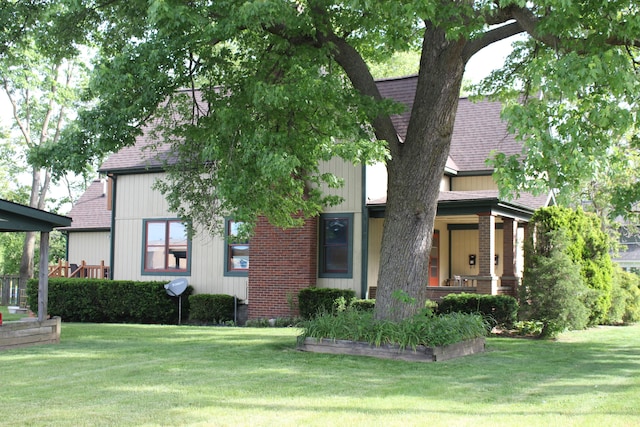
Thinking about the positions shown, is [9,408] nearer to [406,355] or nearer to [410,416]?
[410,416]

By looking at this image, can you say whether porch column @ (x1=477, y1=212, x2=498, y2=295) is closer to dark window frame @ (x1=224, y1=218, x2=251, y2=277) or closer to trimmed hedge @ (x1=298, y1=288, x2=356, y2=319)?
trimmed hedge @ (x1=298, y1=288, x2=356, y2=319)

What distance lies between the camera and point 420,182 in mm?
12992

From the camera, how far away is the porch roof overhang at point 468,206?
18.1 metres

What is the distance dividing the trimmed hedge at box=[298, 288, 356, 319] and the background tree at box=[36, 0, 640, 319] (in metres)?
4.98

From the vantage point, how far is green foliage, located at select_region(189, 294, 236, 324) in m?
21.0

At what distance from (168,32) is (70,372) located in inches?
223

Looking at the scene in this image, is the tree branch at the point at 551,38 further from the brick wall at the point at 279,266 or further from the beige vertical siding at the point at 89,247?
the beige vertical siding at the point at 89,247

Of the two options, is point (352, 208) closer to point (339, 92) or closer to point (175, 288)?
point (175, 288)

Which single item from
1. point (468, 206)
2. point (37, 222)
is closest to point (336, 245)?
point (468, 206)

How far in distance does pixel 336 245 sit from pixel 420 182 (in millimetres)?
7291

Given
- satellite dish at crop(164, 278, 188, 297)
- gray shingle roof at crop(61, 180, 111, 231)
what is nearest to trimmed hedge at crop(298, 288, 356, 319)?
satellite dish at crop(164, 278, 188, 297)

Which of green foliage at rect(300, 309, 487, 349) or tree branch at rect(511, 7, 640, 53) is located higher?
tree branch at rect(511, 7, 640, 53)

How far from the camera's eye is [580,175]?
403 inches

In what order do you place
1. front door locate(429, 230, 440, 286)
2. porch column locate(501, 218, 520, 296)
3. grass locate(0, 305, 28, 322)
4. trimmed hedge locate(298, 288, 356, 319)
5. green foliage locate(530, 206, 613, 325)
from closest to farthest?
green foliage locate(530, 206, 613, 325) → trimmed hedge locate(298, 288, 356, 319) → porch column locate(501, 218, 520, 296) → grass locate(0, 305, 28, 322) → front door locate(429, 230, 440, 286)
